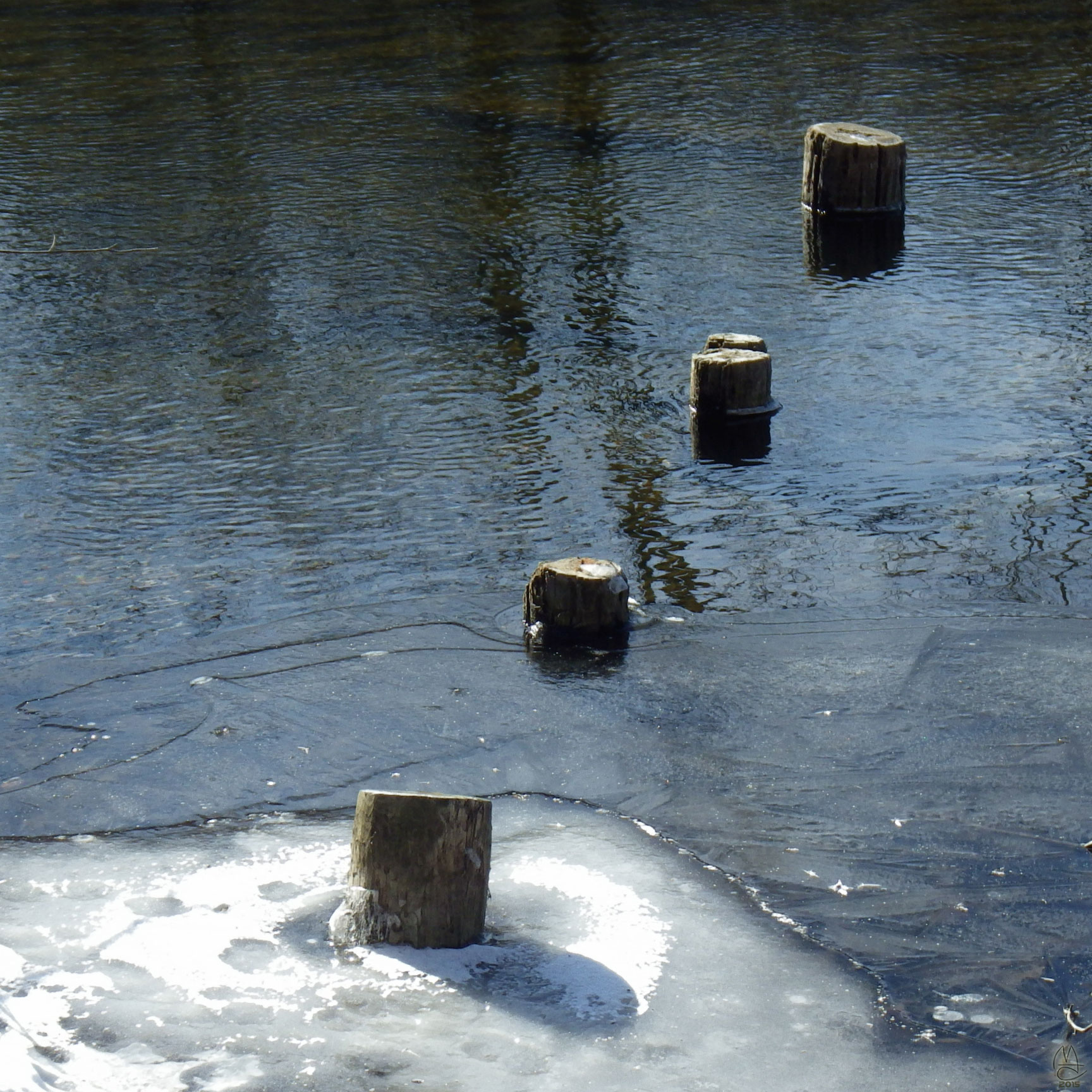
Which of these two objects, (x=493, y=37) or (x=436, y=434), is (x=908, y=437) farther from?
(x=493, y=37)

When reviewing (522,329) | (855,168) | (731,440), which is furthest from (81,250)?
(855,168)

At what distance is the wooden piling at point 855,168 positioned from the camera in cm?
1184

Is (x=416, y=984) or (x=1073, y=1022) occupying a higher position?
(x=1073, y=1022)

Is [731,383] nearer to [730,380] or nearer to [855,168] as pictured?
[730,380]

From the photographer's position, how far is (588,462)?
315 inches

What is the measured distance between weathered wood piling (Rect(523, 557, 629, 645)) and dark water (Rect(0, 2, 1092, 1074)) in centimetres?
19

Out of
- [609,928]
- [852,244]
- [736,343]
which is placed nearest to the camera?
[609,928]

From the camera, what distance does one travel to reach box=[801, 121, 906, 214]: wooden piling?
1184cm

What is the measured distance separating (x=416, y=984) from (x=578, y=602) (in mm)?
2120

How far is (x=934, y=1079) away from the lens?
406 centimetres

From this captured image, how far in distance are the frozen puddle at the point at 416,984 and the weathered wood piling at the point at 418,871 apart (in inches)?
2.5

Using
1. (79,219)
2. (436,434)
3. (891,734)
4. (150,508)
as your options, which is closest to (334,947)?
(891,734)

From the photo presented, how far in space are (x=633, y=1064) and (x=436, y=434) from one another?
A: 4725mm

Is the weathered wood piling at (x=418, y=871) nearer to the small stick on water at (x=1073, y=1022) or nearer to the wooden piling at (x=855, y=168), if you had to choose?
the small stick on water at (x=1073, y=1022)
